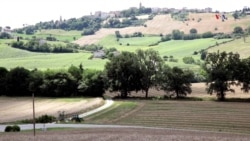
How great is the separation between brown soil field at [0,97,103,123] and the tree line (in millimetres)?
6325

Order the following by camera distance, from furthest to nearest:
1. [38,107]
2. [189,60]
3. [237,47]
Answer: [237,47] → [189,60] → [38,107]

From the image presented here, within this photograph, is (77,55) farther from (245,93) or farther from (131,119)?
(131,119)

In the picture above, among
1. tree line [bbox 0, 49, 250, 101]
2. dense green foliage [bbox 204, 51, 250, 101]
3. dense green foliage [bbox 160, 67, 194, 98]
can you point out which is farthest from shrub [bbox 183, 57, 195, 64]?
dense green foliage [bbox 204, 51, 250, 101]

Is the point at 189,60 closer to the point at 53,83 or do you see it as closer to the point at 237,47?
the point at 237,47

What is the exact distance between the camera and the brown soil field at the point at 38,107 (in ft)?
256

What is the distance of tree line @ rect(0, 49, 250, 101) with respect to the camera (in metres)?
93.1

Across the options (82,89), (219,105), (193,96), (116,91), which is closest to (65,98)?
(82,89)

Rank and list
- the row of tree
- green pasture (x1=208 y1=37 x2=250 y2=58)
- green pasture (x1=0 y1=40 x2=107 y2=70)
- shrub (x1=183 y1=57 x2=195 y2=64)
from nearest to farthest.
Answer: the row of tree < green pasture (x1=0 y1=40 x2=107 y2=70) < green pasture (x1=208 y1=37 x2=250 y2=58) < shrub (x1=183 y1=57 x2=195 y2=64)

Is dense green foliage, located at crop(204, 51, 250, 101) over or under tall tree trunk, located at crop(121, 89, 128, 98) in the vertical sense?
over

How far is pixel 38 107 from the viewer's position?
91.0 metres

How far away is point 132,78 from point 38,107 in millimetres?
23825

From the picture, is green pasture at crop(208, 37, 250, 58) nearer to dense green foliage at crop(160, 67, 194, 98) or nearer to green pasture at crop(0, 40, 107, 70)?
green pasture at crop(0, 40, 107, 70)

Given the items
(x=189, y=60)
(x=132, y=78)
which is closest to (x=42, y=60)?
(x=189, y=60)

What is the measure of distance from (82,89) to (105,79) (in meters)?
6.69
